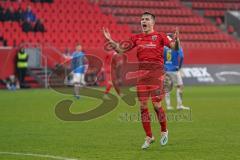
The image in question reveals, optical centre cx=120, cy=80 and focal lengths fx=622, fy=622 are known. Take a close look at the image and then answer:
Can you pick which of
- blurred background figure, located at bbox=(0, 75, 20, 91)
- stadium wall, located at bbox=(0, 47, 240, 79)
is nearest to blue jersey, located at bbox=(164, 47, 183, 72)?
blurred background figure, located at bbox=(0, 75, 20, 91)

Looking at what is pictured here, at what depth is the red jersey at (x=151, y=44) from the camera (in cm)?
1105

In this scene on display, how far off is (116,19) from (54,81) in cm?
955

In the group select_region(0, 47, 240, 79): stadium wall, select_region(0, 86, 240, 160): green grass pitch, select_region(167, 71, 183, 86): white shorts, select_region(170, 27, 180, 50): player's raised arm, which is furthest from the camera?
select_region(0, 47, 240, 79): stadium wall

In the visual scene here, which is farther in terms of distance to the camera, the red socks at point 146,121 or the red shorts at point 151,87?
the red shorts at point 151,87

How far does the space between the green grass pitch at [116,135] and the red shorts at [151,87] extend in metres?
0.89

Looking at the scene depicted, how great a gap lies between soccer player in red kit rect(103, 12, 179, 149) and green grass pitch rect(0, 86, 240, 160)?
465mm

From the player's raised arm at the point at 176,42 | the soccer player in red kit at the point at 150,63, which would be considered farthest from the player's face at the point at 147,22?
the player's raised arm at the point at 176,42

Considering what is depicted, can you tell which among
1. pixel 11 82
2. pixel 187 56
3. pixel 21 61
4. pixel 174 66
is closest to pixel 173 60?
pixel 174 66

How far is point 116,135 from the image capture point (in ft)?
41.9

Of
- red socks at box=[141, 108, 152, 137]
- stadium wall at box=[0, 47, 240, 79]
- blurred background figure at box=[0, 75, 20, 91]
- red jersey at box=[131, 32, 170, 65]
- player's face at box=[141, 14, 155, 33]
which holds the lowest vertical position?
blurred background figure at box=[0, 75, 20, 91]

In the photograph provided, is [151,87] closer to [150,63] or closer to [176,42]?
[150,63]

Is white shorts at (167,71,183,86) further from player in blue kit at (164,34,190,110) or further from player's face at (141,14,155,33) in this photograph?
player's face at (141,14,155,33)

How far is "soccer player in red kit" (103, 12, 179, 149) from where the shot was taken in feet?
36.1

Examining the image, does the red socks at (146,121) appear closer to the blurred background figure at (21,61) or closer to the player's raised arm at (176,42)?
the player's raised arm at (176,42)
